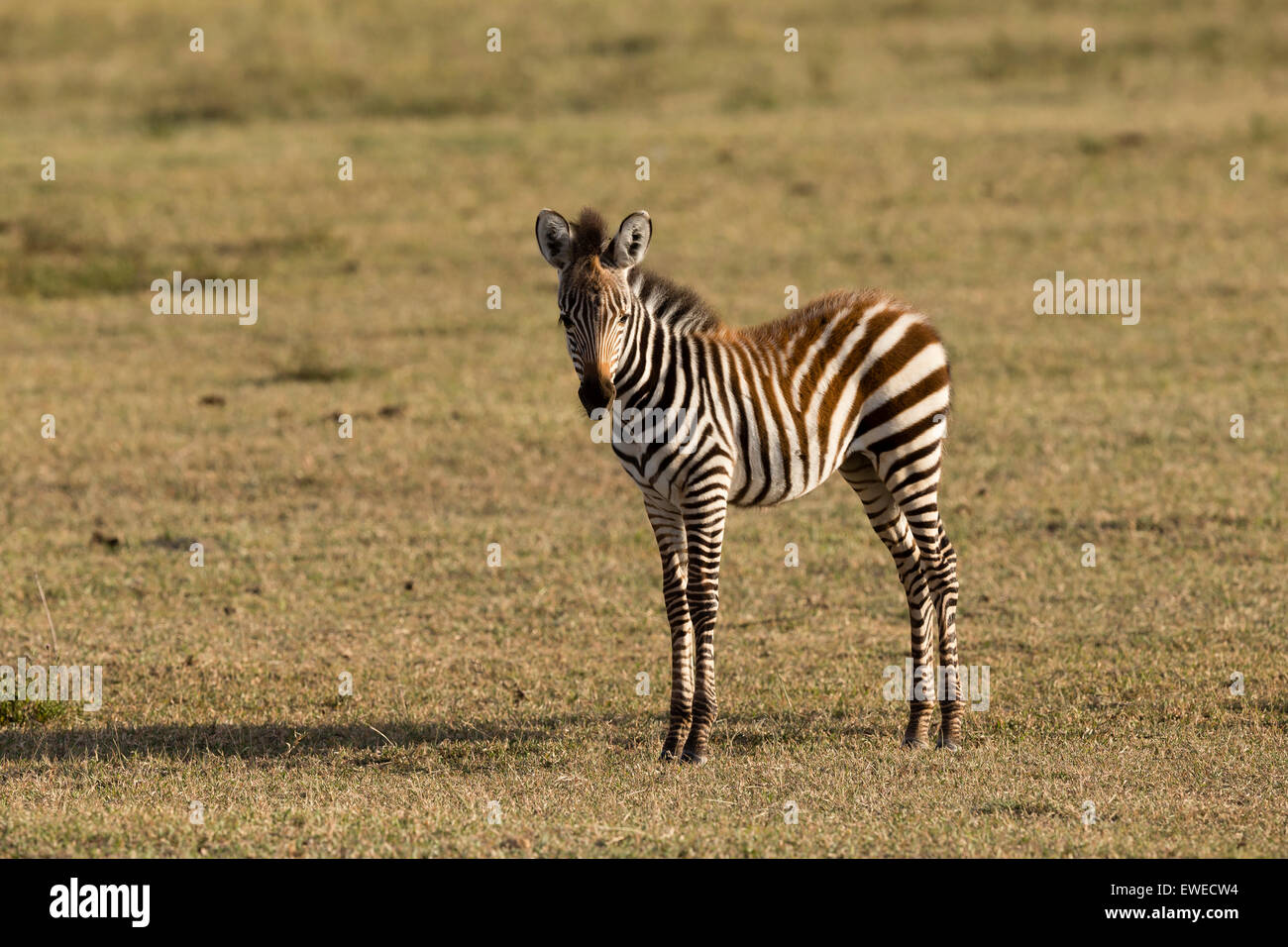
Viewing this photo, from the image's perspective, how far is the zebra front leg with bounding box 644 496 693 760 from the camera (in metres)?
8.04

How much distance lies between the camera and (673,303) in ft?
26.8

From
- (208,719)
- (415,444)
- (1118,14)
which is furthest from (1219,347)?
(1118,14)

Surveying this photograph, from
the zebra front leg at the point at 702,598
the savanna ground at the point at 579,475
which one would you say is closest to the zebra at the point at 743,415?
the zebra front leg at the point at 702,598

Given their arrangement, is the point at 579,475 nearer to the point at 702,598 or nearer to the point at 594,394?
the point at 702,598

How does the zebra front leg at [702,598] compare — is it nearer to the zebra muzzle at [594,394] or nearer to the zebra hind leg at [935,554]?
the zebra muzzle at [594,394]

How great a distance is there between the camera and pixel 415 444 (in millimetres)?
14984

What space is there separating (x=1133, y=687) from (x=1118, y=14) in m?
33.1

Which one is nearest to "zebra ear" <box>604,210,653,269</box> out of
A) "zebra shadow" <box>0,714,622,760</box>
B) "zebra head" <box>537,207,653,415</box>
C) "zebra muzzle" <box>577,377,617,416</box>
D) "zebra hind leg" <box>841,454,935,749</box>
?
"zebra head" <box>537,207,653,415</box>

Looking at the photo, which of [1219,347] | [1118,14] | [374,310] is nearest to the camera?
[1219,347]

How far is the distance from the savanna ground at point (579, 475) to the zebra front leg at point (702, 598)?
315 mm

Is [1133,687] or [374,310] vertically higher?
[374,310]

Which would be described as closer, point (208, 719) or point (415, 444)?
point (208, 719)
